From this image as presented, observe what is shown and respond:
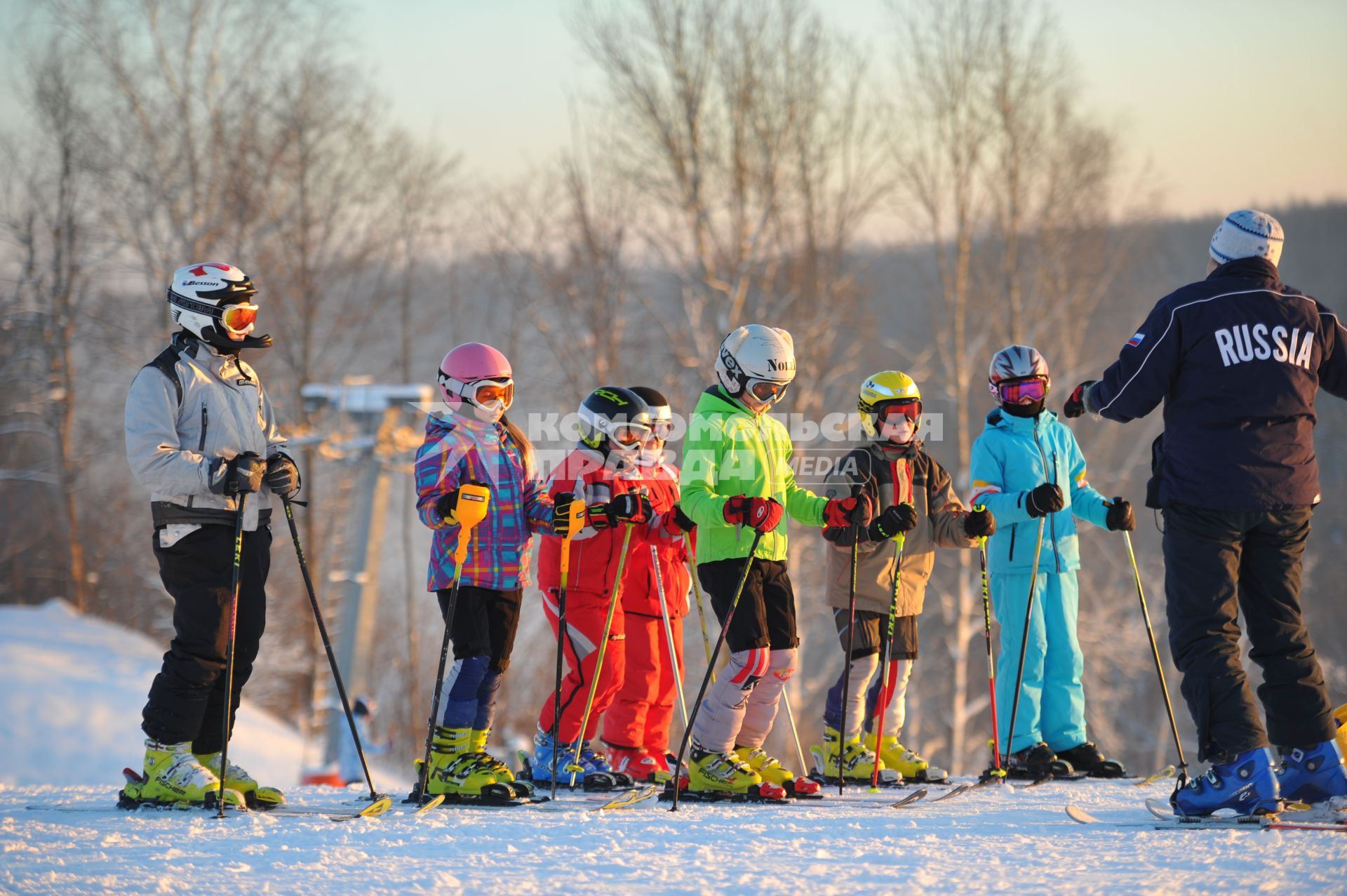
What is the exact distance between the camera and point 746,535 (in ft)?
16.5

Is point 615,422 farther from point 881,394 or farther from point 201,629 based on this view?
point 201,629

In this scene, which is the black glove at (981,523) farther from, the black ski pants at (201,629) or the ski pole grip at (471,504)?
the black ski pants at (201,629)

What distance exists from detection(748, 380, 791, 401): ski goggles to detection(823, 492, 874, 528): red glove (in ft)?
1.83

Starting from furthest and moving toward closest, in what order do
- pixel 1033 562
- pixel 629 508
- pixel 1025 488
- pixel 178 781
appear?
pixel 1025 488 → pixel 1033 562 → pixel 629 508 → pixel 178 781

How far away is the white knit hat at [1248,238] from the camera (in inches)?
173

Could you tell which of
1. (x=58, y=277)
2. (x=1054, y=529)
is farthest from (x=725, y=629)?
(x=58, y=277)

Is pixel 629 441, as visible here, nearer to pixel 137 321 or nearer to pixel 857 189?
pixel 857 189

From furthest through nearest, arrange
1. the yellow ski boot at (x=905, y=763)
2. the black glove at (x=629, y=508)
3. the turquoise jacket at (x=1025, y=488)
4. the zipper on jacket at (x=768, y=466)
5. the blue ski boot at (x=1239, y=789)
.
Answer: the turquoise jacket at (x=1025, y=488)
the yellow ski boot at (x=905, y=763)
the zipper on jacket at (x=768, y=466)
the black glove at (x=629, y=508)
the blue ski boot at (x=1239, y=789)

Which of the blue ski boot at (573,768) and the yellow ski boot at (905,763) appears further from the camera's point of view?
the yellow ski boot at (905,763)

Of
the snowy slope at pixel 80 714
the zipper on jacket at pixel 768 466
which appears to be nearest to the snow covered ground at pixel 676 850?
the zipper on jacket at pixel 768 466

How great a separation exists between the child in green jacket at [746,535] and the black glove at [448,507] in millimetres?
982

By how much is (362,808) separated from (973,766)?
22637 mm

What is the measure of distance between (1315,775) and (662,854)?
2.44 meters

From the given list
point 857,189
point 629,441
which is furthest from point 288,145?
point 629,441
